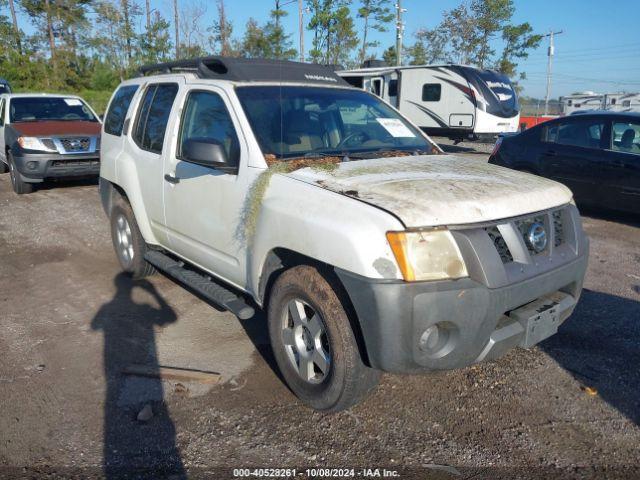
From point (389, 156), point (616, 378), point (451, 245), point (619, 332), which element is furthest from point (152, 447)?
point (619, 332)

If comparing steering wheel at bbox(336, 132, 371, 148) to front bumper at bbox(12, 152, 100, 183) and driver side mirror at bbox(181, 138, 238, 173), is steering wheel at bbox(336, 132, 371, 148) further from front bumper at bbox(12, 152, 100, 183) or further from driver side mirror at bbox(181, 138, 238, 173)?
front bumper at bbox(12, 152, 100, 183)

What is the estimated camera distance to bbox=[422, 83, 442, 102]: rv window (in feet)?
60.3

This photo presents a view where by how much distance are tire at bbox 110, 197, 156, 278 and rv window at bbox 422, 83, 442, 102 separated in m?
15.0

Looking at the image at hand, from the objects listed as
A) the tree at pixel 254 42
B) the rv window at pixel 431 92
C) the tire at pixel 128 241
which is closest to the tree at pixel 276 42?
the tree at pixel 254 42

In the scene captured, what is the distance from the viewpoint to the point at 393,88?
20125mm

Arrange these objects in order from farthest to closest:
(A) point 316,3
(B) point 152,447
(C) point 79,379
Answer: (A) point 316,3 < (C) point 79,379 < (B) point 152,447

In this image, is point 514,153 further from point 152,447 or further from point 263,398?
point 152,447

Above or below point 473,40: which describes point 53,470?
below

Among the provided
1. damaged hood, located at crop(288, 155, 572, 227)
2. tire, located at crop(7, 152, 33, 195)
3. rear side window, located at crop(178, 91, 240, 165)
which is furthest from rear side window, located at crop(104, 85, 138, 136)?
tire, located at crop(7, 152, 33, 195)

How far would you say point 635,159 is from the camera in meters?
7.24

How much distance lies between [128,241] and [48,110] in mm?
7233

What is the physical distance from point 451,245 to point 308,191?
836 millimetres

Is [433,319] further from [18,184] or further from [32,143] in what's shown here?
[18,184]

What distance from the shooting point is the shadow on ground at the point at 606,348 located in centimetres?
334
